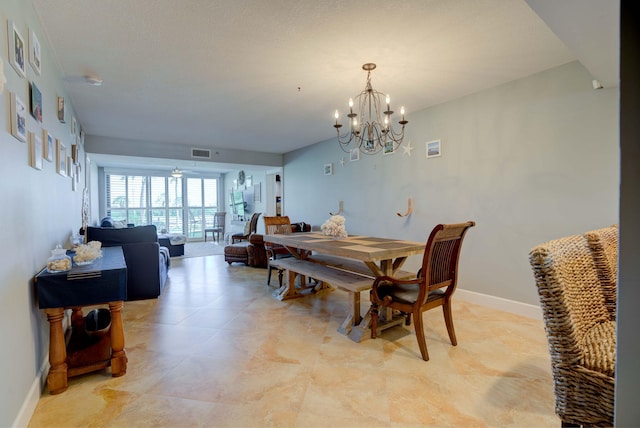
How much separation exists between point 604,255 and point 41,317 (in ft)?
10.8

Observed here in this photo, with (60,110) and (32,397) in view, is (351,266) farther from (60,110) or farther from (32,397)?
(60,110)

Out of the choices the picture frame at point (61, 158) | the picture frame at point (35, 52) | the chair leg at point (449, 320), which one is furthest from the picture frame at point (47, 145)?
the chair leg at point (449, 320)

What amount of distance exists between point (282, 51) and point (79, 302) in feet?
7.35

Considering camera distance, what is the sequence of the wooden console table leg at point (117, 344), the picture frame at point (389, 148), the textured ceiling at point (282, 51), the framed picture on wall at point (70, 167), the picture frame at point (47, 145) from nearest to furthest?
the textured ceiling at point (282, 51)
the wooden console table leg at point (117, 344)
the picture frame at point (47, 145)
the framed picture on wall at point (70, 167)
the picture frame at point (389, 148)

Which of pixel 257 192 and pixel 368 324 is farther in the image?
pixel 257 192

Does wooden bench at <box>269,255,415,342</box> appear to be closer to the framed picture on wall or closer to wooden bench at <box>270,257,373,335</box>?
wooden bench at <box>270,257,373,335</box>

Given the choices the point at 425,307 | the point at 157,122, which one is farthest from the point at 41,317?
the point at 157,122

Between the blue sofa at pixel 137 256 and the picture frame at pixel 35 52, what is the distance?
81.1 inches

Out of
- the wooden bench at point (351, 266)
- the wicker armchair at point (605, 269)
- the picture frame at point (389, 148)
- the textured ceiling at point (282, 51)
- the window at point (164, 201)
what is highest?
the textured ceiling at point (282, 51)

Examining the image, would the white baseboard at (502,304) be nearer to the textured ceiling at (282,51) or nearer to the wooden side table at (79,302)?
the textured ceiling at (282,51)

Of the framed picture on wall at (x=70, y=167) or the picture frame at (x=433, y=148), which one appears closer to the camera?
the framed picture on wall at (x=70, y=167)

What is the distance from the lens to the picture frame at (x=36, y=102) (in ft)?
6.06

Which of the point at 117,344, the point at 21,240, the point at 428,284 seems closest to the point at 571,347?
the point at 428,284

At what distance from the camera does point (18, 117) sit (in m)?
1.57
